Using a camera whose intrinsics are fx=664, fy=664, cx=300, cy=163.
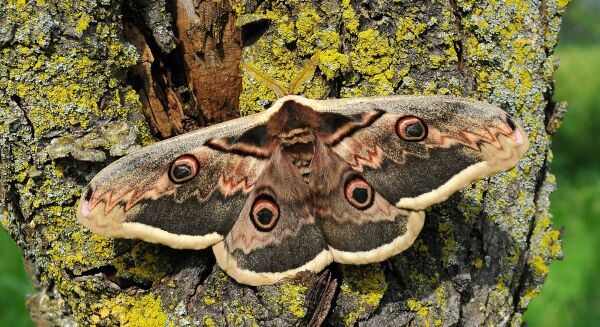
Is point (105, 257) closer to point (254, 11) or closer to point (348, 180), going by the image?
point (348, 180)

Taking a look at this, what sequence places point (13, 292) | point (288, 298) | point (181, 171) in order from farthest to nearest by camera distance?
point (13, 292), point (181, 171), point (288, 298)

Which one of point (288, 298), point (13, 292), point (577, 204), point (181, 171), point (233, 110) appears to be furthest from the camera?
point (577, 204)

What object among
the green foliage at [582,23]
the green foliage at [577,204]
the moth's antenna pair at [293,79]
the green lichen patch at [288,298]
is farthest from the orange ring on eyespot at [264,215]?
the green foliage at [582,23]

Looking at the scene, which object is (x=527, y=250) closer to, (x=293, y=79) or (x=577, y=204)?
(x=293, y=79)

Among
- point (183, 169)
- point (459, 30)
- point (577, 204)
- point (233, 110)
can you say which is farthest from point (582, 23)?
point (183, 169)

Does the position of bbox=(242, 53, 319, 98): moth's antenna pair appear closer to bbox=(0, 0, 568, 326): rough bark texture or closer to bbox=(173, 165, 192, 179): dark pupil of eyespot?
bbox=(0, 0, 568, 326): rough bark texture

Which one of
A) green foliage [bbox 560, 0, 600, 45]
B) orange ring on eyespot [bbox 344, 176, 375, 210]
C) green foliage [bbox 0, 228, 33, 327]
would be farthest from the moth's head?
green foliage [bbox 560, 0, 600, 45]

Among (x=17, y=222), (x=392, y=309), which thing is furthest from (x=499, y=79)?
(x=17, y=222)
